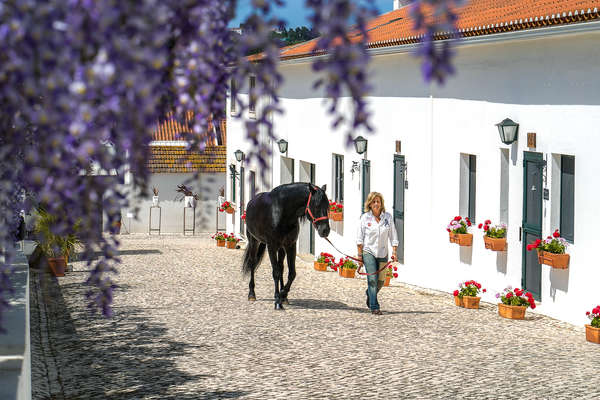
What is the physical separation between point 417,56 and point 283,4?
0.61 metres

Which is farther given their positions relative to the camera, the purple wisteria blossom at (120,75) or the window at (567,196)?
the window at (567,196)

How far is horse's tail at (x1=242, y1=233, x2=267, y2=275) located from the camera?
13.7 m

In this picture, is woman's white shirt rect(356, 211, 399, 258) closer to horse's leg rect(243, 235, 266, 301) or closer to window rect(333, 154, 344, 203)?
horse's leg rect(243, 235, 266, 301)

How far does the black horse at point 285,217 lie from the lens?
→ 481 inches

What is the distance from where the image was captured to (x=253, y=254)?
13820 millimetres

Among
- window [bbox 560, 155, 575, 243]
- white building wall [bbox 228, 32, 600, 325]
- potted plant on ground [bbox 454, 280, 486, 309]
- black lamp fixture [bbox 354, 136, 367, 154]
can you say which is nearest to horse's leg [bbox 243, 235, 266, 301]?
white building wall [bbox 228, 32, 600, 325]

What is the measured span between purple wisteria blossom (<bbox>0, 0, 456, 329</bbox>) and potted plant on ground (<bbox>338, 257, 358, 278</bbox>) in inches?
566

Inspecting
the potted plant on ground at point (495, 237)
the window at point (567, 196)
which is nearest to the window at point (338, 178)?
the potted plant on ground at point (495, 237)

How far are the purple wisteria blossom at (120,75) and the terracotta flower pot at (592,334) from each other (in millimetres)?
8133

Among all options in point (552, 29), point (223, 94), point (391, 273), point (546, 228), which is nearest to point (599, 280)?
point (546, 228)

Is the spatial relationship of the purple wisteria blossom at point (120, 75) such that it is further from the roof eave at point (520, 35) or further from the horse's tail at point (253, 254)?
the horse's tail at point (253, 254)

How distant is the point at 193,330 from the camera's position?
Result: 11.2 metres

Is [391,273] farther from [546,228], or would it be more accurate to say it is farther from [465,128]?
[546,228]

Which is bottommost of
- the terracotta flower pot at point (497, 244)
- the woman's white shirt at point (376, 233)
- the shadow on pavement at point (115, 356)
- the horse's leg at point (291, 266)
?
the shadow on pavement at point (115, 356)
